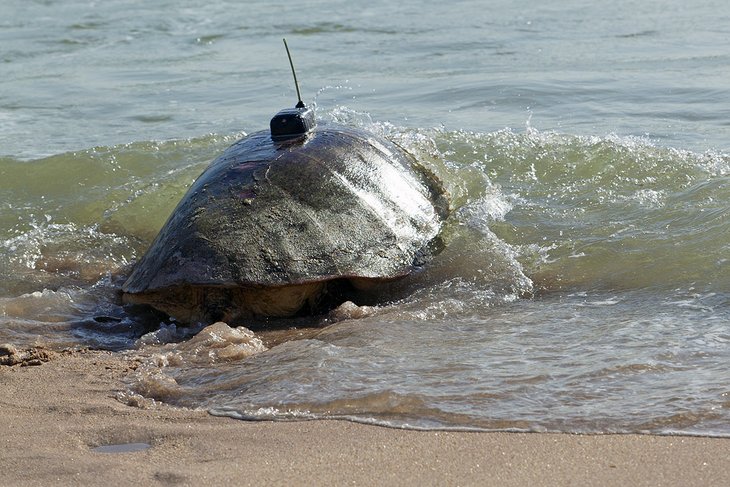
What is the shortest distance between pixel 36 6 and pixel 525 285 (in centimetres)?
1282

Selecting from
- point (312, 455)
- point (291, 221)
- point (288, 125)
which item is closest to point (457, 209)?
point (288, 125)

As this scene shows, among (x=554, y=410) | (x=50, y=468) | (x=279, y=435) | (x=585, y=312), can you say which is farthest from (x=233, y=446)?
(x=585, y=312)

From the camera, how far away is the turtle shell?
12.7ft

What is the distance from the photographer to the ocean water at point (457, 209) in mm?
3178

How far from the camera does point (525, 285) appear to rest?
4.29 m

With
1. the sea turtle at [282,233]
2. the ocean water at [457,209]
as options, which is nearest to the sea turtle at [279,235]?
the sea turtle at [282,233]

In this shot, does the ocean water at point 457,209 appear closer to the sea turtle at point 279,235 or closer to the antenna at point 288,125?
the sea turtle at point 279,235

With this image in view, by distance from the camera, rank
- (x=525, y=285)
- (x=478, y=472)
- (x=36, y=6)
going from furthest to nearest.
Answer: (x=36, y=6) < (x=525, y=285) < (x=478, y=472)

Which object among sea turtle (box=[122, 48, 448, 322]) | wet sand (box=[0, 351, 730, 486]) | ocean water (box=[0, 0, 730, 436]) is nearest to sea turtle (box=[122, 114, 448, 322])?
sea turtle (box=[122, 48, 448, 322])

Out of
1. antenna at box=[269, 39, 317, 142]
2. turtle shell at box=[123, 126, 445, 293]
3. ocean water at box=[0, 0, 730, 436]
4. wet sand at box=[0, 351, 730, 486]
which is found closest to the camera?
wet sand at box=[0, 351, 730, 486]

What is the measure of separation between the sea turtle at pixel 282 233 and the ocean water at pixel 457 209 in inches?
5.9

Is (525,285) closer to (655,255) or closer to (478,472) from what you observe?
(655,255)

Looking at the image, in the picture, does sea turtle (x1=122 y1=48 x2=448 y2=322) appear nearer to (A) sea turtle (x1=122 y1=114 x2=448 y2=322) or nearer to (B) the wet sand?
(A) sea turtle (x1=122 y1=114 x2=448 y2=322)

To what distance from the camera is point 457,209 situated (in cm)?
530
